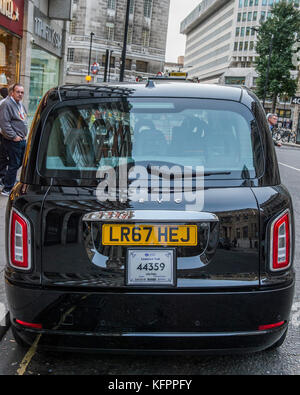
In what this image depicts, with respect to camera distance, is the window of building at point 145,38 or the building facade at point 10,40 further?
the window of building at point 145,38

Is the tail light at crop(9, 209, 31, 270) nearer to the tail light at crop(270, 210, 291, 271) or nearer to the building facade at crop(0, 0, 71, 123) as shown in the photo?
the tail light at crop(270, 210, 291, 271)

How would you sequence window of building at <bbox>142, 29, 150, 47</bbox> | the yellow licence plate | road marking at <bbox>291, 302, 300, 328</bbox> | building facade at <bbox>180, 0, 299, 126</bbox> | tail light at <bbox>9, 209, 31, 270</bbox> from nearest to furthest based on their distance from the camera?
the yellow licence plate, tail light at <bbox>9, 209, 31, 270</bbox>, road marking at <bbox>291, 302, 300, 328</bbox>, window of building at <bbox>142, 29, 150, 47</bbox>, building facade at <bbox>180, 0, 299, 126</bbox>

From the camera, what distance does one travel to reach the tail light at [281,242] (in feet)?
8.90

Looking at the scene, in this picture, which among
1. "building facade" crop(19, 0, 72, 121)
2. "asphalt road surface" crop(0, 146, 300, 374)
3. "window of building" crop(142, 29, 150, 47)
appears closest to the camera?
"asphalt road surface" crop(0, 146, 300, 374)

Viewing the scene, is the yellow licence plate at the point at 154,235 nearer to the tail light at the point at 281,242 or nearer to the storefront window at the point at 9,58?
the tail light at the point at 281,242

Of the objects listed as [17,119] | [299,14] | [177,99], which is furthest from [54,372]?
[299,14]

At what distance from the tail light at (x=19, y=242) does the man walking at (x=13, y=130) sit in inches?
226

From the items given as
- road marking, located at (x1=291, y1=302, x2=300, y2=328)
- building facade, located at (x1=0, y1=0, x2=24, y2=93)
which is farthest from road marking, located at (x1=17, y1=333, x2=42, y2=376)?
building facade, located at (x1=0, y1=0, x2=24, y2=93)

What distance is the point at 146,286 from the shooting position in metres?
2.60

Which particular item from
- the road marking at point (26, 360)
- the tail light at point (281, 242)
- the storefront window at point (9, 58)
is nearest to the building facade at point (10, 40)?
the storefront window at point (9, 58)

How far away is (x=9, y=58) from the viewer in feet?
45.4

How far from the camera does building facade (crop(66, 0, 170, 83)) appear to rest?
87.2m

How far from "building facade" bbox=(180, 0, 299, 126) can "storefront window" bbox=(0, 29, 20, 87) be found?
7743 cm

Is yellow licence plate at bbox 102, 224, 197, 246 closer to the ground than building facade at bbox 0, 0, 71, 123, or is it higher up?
closer to the ground
